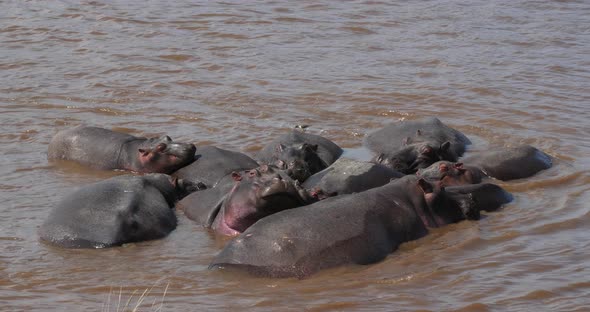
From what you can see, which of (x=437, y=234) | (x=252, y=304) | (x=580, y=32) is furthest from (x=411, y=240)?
(x=580, y=32)

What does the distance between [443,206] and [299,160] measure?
169 cm

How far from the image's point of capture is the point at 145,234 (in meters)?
7.61

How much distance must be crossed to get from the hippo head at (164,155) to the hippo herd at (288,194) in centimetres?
1

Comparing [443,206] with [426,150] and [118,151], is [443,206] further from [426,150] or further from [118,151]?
[118,151]

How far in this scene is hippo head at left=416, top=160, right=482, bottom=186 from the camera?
8.74 meters

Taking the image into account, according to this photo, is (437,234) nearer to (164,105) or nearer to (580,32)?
(164,105)

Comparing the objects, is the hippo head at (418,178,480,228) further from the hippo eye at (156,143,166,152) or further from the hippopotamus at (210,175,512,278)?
the hippo eye at (156,143,166,152)

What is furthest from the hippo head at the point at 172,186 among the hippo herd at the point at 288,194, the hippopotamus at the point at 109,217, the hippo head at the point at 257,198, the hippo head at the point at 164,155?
the hippo head at the point at 257,198

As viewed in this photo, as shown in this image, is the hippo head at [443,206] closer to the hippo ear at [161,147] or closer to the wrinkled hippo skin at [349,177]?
the wrinkled hippo skin at [349,177]

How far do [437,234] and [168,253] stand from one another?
1.92 m

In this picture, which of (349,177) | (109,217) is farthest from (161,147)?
(109,217)

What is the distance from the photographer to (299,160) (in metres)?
9.11

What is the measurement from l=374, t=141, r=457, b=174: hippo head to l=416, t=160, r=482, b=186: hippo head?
0.56 m

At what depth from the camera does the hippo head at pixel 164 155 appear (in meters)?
9.59
